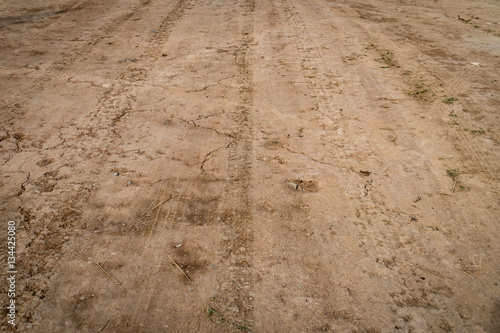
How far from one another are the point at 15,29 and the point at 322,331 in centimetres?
828

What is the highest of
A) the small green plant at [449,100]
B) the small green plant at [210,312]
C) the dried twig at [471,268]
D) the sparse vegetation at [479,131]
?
the small green plant at [449,100]

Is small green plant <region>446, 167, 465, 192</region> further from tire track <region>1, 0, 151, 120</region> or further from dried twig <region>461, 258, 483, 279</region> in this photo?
tire track <region>1, 0, 151, 120</region>

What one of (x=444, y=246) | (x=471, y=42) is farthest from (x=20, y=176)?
(x=471, y=42)

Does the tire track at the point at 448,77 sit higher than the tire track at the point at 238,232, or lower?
higher

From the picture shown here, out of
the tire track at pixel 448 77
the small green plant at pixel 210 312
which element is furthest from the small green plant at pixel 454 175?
the small green plant at pixel 210 312

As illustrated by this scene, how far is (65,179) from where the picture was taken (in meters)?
3.64

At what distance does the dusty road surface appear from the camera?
2635 mm

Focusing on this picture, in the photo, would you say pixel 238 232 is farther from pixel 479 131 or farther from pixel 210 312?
pixel 479 131

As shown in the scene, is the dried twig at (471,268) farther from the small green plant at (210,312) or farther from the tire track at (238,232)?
the small green plant at (210,312)

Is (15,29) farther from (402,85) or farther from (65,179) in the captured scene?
(402,85)

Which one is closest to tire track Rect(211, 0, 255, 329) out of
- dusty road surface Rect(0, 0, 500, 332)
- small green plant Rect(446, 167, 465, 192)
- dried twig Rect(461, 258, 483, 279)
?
dusty road surface Rect(0, 0, 500, 332)

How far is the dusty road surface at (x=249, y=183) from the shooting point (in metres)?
2.63

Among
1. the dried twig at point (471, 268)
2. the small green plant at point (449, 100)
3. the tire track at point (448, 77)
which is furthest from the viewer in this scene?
the small green plant at point (449, 100)

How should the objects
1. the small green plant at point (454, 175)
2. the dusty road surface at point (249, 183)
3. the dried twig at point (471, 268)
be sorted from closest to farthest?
the dusty road surface at point (249, 183), the dried twig at point (471, 268), the small green plant at point (454, 175)
